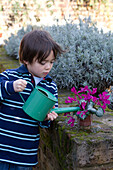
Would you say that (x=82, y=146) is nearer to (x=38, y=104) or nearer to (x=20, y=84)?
(x=38, y=104)

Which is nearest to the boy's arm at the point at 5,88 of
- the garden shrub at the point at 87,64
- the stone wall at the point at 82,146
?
the stone wall at the point at 82,146

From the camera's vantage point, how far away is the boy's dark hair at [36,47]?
166 cm

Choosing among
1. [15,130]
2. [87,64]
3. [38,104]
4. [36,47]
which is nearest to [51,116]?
[38,104]

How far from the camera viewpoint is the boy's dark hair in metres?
1.66

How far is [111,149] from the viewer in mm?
1565

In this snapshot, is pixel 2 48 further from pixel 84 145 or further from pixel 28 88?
pixel 84 145

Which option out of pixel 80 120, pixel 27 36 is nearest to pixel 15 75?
pixel 27 36

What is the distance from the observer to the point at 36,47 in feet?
5.49

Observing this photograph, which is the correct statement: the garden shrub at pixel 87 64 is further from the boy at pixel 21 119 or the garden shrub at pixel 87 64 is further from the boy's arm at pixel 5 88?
the boy's arm at pixel 5 88

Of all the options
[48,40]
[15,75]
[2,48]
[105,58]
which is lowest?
[2,48]

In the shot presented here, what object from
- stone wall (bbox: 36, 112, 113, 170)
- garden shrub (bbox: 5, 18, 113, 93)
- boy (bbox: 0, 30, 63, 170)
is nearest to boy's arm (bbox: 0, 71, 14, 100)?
boy (bbox: 0, 30, 63, 170)

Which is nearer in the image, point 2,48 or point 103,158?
point 103,158

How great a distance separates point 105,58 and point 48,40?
4.21 feet

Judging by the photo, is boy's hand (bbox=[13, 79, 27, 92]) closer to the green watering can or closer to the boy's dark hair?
the green watering can
